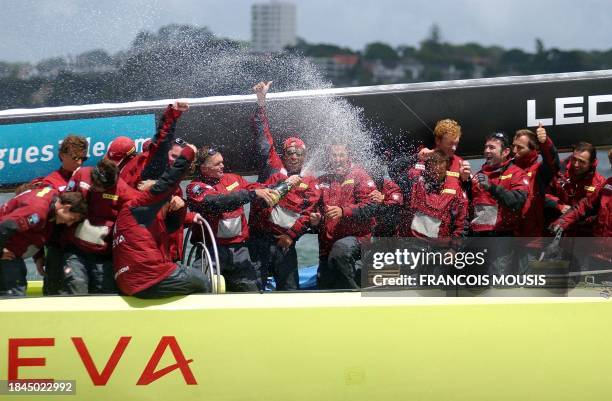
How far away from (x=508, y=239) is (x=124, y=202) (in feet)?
6.30

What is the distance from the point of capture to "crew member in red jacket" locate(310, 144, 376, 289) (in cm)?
551

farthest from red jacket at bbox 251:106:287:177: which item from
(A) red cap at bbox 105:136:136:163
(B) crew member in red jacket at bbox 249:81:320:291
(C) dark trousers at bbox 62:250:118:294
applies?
(C) dark trousers at bbox 62:250:118:294

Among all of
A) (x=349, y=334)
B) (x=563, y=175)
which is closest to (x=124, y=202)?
(x=349, y=334)

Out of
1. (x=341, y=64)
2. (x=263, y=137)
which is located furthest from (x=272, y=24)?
(x=263, y=137)

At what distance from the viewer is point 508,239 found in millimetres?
5242

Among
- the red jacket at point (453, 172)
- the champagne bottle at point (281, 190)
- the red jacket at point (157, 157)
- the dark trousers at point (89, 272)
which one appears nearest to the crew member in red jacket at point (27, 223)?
the dark trousers at point (89, 272)

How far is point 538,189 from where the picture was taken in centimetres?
567

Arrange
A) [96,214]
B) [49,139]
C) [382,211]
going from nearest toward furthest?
[96,214], [382,211], [49,139]

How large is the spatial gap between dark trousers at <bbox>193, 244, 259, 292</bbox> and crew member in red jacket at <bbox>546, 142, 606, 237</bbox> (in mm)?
1689

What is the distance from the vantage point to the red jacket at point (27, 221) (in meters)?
5.09

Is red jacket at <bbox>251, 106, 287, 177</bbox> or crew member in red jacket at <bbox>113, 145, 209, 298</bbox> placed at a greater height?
red jacket at <bbox>251, 106, 287, 177</bbox>

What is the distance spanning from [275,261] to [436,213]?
0.96 metres

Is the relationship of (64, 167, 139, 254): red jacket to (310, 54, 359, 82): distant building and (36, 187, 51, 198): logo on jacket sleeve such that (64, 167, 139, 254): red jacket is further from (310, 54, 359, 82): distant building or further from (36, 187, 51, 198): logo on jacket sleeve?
(310, 54, 359, 82): distant building

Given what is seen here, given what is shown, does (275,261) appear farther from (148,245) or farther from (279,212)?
(148,245)
